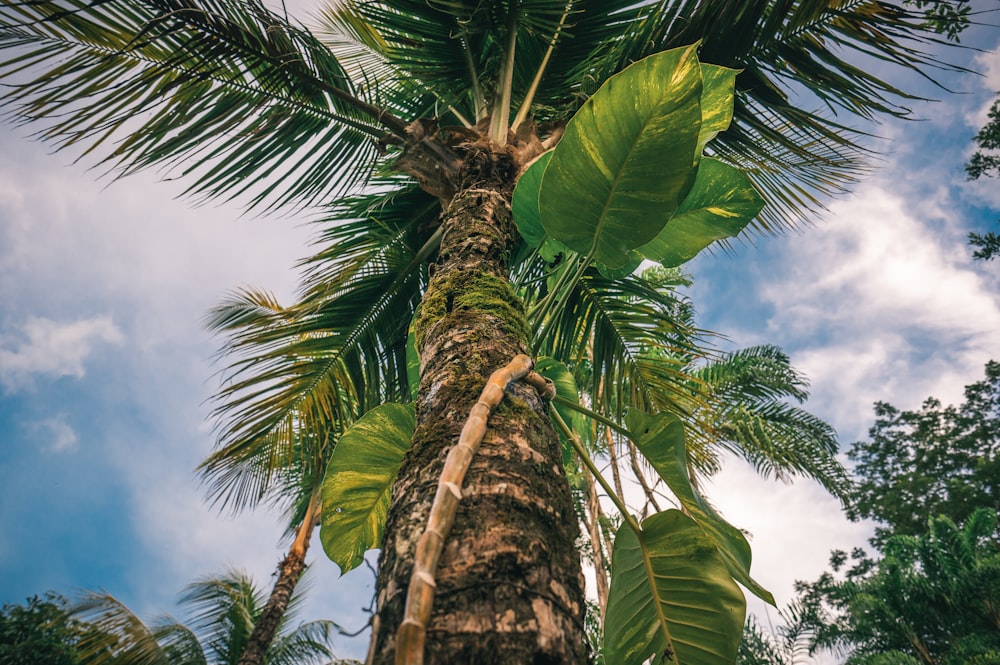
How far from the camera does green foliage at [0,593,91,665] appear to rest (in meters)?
6.05

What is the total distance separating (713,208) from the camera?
126 centimetres

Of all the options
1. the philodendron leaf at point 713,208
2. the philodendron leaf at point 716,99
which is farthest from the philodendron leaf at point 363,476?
the philodendron leaf at point 716,99

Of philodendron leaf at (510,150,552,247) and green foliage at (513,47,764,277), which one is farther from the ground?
philodendron leaf at (510,150,552,247)

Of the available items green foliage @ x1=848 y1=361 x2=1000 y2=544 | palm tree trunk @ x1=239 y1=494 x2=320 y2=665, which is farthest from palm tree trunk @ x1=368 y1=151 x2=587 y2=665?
green foliage @ x1=848 y1=361 x2=1000 y2=544

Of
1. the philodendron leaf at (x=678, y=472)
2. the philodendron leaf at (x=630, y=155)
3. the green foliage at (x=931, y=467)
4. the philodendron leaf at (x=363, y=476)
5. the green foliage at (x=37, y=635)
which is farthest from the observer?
the green foliage at (x=931, y=467)

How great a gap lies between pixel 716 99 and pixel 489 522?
1.09 meters

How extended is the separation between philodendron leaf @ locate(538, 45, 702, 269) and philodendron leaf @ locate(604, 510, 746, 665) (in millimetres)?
567

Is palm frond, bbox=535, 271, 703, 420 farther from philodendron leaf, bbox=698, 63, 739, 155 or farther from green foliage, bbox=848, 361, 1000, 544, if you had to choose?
green foliage, bbox=848, 361, 1000, 544

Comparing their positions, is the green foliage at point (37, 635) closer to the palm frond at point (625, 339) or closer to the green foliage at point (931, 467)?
the palm frond at point (625, 339)

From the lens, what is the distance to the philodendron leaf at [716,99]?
117 centimetres

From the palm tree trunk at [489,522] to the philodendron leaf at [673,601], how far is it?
0.28 m

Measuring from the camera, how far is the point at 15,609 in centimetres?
652

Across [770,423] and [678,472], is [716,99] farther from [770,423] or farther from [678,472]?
[770,423]

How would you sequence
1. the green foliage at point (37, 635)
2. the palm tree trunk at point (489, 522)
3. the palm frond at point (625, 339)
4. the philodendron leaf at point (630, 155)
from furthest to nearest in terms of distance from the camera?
the green foliage at point (37, 635) < the palm frond at point (625, 339) < the philodendron leaf at point (630, 155) < the palm tree trunk at point (489, 522)
